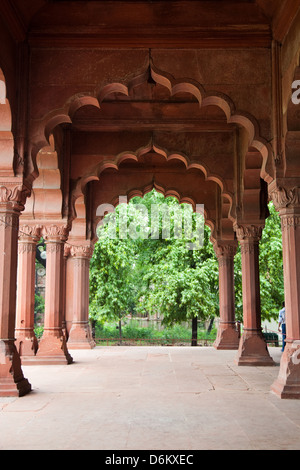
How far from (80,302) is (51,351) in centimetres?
440

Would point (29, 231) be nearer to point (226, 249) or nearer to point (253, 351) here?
point (253, 351)

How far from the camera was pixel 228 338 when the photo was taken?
15.5m

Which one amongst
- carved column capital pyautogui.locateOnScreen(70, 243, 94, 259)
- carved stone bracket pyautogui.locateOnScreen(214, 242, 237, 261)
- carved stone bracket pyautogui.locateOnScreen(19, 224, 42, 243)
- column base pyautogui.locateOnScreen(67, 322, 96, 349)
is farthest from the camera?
carved column capital pyautogui.locateOnScreen(70, 243, 94, 259)

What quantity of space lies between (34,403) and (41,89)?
4.96m

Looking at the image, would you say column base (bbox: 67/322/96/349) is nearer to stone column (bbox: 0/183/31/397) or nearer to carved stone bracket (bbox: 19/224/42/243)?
carved stone bracket (bbox: 19/224/42/243)

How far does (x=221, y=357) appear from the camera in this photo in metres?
13.2

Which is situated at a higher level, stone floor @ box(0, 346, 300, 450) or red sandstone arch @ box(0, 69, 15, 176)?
red sandstone arch @ box(0, 69, 15, 176)

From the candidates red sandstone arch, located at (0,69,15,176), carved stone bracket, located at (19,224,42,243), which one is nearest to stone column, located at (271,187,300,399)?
red sandstone arch, located at (0,69,15,176)

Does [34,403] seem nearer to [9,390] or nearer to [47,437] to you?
[9,390]

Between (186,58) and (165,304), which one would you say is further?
(165,304)

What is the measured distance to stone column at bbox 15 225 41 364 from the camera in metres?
11.8

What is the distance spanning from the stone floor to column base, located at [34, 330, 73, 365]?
1.47ft

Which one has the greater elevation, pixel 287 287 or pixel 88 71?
pixel 88 71

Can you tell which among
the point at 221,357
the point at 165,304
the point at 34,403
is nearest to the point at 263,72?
the point at 34,403
